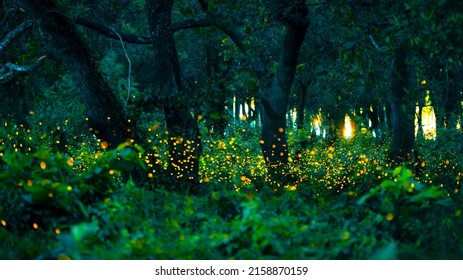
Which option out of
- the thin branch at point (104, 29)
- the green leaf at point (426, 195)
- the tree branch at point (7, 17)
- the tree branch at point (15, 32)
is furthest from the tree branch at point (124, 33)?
the green leaf at point (426, 195)

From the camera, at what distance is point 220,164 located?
59.9ft

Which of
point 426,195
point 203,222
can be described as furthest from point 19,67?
point 426,195

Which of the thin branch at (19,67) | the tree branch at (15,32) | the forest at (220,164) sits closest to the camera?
the forest at (220,164)

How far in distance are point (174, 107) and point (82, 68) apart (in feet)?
7.14

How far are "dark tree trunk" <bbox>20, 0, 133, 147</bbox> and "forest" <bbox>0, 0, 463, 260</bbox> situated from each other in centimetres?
2

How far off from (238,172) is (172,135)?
1.84 metres

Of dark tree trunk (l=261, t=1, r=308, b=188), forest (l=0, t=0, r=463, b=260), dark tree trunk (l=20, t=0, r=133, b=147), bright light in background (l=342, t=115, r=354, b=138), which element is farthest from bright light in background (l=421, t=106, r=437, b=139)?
dark tree trunk (l=20, t=0, r=133, b=147)

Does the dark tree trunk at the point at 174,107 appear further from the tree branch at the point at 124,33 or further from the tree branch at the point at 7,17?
the tree branch at the point at 7,17

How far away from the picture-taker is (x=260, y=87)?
17.7 meters

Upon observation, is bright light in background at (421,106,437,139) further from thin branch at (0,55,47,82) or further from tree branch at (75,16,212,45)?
thin branch at (0,55,47,82)

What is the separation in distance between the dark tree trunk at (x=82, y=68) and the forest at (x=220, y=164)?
2 cm

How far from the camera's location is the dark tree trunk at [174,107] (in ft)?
47.7

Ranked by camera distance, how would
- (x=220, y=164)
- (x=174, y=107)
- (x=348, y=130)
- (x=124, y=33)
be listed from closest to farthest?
(x=174, y=107), (x=124, y=33), (x=220, y=164), (x=348, y=130)

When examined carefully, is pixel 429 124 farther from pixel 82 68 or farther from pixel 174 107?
pixel 82 68
